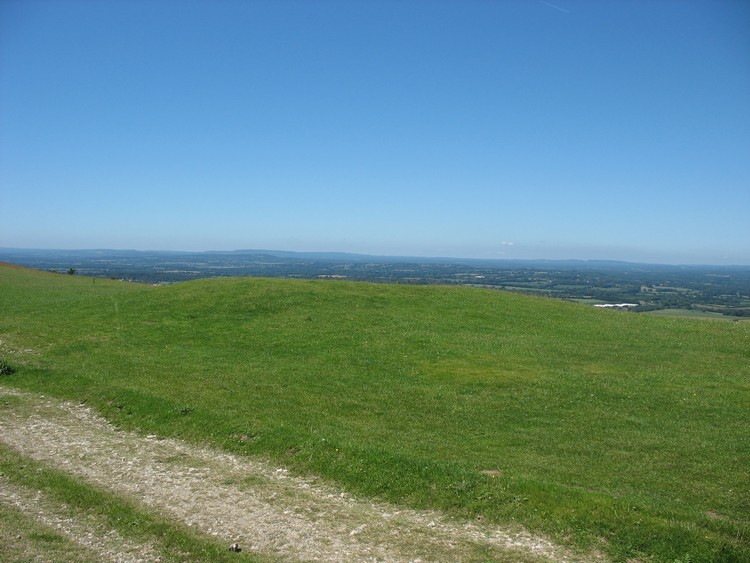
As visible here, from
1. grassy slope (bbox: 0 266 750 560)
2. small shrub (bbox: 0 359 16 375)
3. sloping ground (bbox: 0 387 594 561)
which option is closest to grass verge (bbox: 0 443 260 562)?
sloping ground (bbox: 0 387 594 561)

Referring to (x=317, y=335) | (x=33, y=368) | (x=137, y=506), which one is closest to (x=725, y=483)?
(x=137, y=506)

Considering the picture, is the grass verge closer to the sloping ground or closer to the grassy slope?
the sloping ground

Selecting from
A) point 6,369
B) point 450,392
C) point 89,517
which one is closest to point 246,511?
point 89,517

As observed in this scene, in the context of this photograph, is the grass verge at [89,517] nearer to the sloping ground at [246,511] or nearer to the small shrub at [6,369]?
the sloping ground at [246,511]

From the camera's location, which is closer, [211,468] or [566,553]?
[566,553]

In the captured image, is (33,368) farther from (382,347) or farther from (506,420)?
(506,420)

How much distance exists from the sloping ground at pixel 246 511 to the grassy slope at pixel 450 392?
34.2 inches

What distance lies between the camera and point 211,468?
14.8 meters

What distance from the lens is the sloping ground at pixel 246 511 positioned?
1083 centimetres

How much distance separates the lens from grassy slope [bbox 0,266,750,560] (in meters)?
13.0

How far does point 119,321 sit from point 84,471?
23.3 metres

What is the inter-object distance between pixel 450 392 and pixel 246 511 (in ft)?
38.4

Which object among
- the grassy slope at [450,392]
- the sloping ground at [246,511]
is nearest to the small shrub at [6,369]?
the grassy slope at [450,392]

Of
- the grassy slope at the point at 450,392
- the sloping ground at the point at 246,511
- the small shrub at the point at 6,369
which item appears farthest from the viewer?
the small shrub at the point at 6,369
